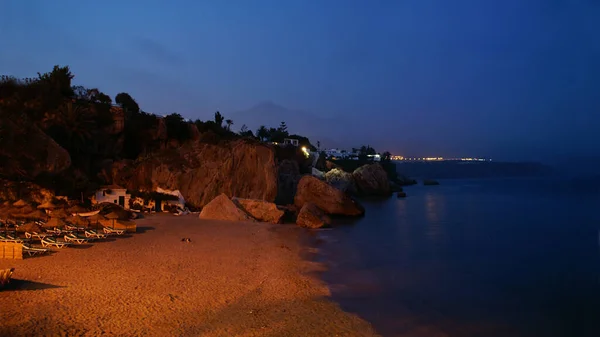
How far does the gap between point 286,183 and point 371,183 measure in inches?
945

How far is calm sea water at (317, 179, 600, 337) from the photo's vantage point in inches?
478

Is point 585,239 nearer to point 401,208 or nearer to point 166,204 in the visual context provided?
point 401,208

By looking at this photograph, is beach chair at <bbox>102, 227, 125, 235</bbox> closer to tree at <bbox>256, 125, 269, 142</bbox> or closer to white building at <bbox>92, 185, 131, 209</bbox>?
white building at <bbox>92, 185, 131, 209</bbox>

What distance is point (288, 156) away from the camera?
5600cm

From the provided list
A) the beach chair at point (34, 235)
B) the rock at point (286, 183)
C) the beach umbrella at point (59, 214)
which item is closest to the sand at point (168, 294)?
the beach chair at point (34, 235)

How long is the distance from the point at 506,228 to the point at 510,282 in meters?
17.7

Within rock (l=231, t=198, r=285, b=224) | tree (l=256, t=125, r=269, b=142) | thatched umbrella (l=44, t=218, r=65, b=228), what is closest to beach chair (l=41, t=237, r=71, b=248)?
thatched umbrella (l=44, t=218, r=65, b=228)

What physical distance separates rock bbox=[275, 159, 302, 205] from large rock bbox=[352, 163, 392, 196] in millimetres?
18604

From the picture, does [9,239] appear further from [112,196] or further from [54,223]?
[112,196]

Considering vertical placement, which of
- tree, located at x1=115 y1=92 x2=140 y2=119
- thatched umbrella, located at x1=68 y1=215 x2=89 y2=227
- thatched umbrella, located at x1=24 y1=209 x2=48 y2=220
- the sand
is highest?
tree, located at x1=115 y1=92 x2=140 y2=119

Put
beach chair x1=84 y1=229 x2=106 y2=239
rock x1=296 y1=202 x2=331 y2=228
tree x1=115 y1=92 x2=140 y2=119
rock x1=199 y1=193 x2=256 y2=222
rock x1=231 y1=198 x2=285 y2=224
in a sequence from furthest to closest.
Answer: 1. tree x1=115 y1=92 x2=140 y2=119
2. rock x1=231 y1=198 x2=285 y2=224
3. rock x1=296 y1=202 x2=331 y2=228
4. rock x1=199 y1=193 x2=256 y2=222
5. beach chair x1=84 y1=229 x2=106 y2=239

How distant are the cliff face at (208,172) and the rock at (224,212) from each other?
5084 mm

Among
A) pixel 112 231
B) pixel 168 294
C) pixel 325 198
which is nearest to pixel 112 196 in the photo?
pixel 112 231

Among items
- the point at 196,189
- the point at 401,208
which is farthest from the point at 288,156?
the point at 196,189
